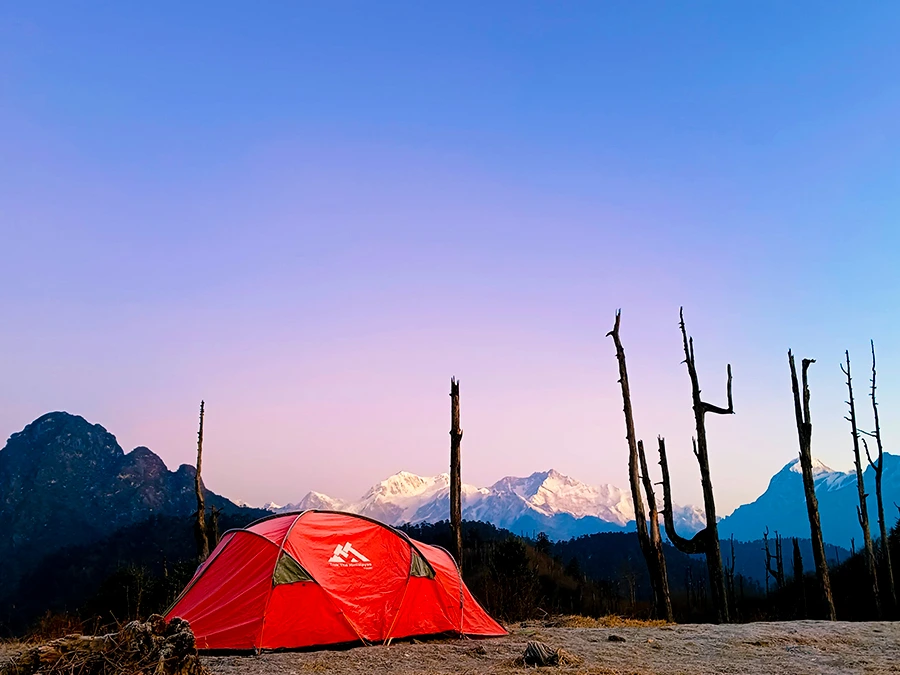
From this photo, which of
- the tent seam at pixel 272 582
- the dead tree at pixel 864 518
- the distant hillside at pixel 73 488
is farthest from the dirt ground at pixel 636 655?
the distant hillside at pixel 73 488

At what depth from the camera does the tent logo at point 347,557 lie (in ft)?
39.9

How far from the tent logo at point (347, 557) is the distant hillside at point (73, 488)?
124 meters

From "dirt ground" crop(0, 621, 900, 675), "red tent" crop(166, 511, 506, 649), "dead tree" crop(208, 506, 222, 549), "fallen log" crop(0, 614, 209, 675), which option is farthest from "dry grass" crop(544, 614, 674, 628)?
"dead tree" crop(208, 506, 222, 549)

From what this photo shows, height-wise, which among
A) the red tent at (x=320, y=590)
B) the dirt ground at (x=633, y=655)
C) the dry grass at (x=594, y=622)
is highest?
the red tent at (x=320, y=590)

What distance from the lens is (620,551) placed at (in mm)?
137000

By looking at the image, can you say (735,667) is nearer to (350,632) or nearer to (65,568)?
(350,632)

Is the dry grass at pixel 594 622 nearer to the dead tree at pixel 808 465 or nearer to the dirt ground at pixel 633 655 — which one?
the dirt ground at pixel 633 655

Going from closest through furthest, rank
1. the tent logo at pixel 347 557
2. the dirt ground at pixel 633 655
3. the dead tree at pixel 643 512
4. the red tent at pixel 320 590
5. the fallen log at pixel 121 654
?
the fallen log at pixel 121 654
the dirt ground at pixel 633 655
the red tent at pixel 320 590
the tent logo at pixel 347 557
the dead tree at pixel 643 512

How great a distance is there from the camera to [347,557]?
40.3 ft

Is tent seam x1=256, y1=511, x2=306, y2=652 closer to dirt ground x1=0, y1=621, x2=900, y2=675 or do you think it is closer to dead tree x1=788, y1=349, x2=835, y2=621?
dirt ground x1=0, y1=621, x2=900, y2=675

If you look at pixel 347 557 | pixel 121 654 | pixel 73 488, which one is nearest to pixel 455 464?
pixel 347 557

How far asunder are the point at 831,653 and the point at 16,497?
158000 millimetres

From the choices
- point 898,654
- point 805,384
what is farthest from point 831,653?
point 805,384

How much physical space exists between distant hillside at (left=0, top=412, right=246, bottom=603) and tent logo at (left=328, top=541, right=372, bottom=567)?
12400 centimetres
